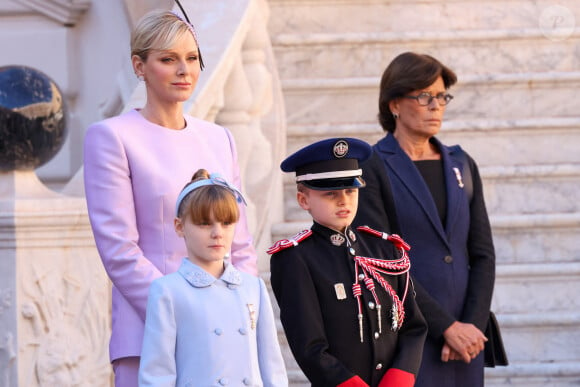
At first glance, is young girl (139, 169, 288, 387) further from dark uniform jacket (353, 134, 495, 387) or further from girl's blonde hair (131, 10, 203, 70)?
dark uniform jacket (353, 134, 495, 387)

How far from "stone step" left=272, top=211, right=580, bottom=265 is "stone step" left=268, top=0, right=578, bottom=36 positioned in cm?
150

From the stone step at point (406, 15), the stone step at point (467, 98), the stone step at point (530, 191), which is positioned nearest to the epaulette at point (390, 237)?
the stone step at point (530, 191)

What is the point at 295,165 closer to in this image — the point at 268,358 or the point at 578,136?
the point at 268,358

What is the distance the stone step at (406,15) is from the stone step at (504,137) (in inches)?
32.2

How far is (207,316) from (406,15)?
15.1 feet

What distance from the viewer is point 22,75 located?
15.5 ft

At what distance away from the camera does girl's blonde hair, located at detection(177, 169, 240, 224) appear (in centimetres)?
313

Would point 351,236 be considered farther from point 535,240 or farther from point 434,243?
point 535,240

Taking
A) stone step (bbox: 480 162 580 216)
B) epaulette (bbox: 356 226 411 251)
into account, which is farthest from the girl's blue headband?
stone step (bbox: 480 162 580 216)

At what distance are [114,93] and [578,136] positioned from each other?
2.70m

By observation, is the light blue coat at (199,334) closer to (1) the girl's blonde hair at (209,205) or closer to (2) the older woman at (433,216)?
(1) the girl's blonde hair at (209,205)

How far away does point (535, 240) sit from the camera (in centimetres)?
629

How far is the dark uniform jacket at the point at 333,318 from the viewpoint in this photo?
11.7 feet

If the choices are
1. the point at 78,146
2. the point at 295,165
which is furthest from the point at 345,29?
the point at 295,165
